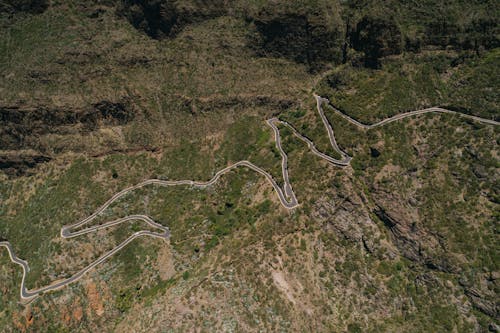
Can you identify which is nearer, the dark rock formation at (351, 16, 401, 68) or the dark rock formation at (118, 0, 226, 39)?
the dark rock formation at (351, 16, 401, 68)

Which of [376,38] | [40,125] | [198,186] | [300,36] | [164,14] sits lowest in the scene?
[198,186]

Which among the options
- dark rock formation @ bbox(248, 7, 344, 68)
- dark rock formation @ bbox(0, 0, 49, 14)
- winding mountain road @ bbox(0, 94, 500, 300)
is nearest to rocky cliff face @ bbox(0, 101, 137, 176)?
winding mountain road @ bbox(0, 94, 500, 300)

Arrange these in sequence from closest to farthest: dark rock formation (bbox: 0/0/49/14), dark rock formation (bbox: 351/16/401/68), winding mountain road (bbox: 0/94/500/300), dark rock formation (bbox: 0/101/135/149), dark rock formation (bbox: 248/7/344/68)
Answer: winding mountain road (bbox: 0/94/500/300)
dark rock formation (bbox: 351/16/401/68)
dark rock formation (bbox: 248/7/344/68)
dark rock formation (bbox: 0/101/135/149)
dark rock formation (bbox: 0/0/49/14)

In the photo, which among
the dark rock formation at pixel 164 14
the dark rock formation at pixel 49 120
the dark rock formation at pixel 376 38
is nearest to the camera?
the dark rock formation at pixel 376 38

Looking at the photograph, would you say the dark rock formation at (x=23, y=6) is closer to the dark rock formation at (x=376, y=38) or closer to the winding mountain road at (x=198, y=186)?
the winding mountain road at (x=198, y=186)

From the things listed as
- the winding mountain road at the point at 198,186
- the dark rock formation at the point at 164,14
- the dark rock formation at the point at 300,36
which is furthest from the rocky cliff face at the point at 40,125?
the dark rock formation at the point at 300,36

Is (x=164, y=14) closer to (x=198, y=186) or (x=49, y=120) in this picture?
(x=49, y=120)

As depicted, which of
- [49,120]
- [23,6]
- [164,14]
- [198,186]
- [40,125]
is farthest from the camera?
[23,6]

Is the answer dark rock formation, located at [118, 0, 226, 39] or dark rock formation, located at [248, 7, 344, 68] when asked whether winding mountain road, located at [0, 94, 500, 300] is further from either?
dark rock formation, located at [118, 0, 226, 39]

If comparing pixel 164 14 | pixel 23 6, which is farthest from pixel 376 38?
pixel 23 6

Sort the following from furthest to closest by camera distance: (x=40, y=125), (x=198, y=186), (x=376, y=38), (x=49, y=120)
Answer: (x=40, y=125)
(x=49, y=120)
(x=198, y=186)
(x=376, y=38)

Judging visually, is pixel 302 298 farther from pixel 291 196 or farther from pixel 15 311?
pixel 15 311
